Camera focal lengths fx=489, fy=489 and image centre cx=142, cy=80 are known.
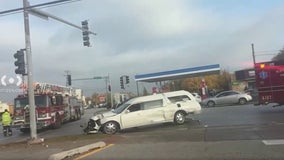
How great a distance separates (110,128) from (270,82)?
391 inches

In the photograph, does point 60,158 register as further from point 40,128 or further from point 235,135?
point 40,128

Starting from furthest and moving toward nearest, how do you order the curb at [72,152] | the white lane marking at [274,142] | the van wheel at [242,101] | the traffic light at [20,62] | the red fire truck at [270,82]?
the van wheel at [242,101] → the red fire truck at [270,82] → the traffic light at [20,62] → the white lane marking at [274,142] → the curb at [72,152]

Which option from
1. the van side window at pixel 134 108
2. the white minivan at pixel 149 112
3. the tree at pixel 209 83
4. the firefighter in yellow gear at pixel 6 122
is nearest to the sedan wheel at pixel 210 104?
the firefighter in yellow gear at pixel 6 122

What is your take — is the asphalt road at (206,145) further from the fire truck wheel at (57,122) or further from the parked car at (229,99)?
the parked car at (229,99)

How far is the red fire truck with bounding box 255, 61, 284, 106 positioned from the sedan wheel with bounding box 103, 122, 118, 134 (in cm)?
915

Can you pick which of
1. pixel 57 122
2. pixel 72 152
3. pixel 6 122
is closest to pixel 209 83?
pixel 57 122

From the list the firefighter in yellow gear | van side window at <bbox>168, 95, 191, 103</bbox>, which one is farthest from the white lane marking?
the firefighter in yellow gear

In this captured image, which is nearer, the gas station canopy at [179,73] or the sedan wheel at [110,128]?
the sedan wheel at [110,128]

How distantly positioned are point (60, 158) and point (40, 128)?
59.1ft

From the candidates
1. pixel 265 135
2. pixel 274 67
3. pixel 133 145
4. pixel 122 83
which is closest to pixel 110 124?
pixel 133 145

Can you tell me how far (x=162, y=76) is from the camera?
6844 centimetres

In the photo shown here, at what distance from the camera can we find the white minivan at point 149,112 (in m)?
23.2

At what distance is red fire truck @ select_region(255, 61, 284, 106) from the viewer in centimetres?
2712

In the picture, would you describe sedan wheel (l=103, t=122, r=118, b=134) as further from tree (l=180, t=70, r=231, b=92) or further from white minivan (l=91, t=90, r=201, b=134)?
tree (l=180, t=70, r=231, b=92)
